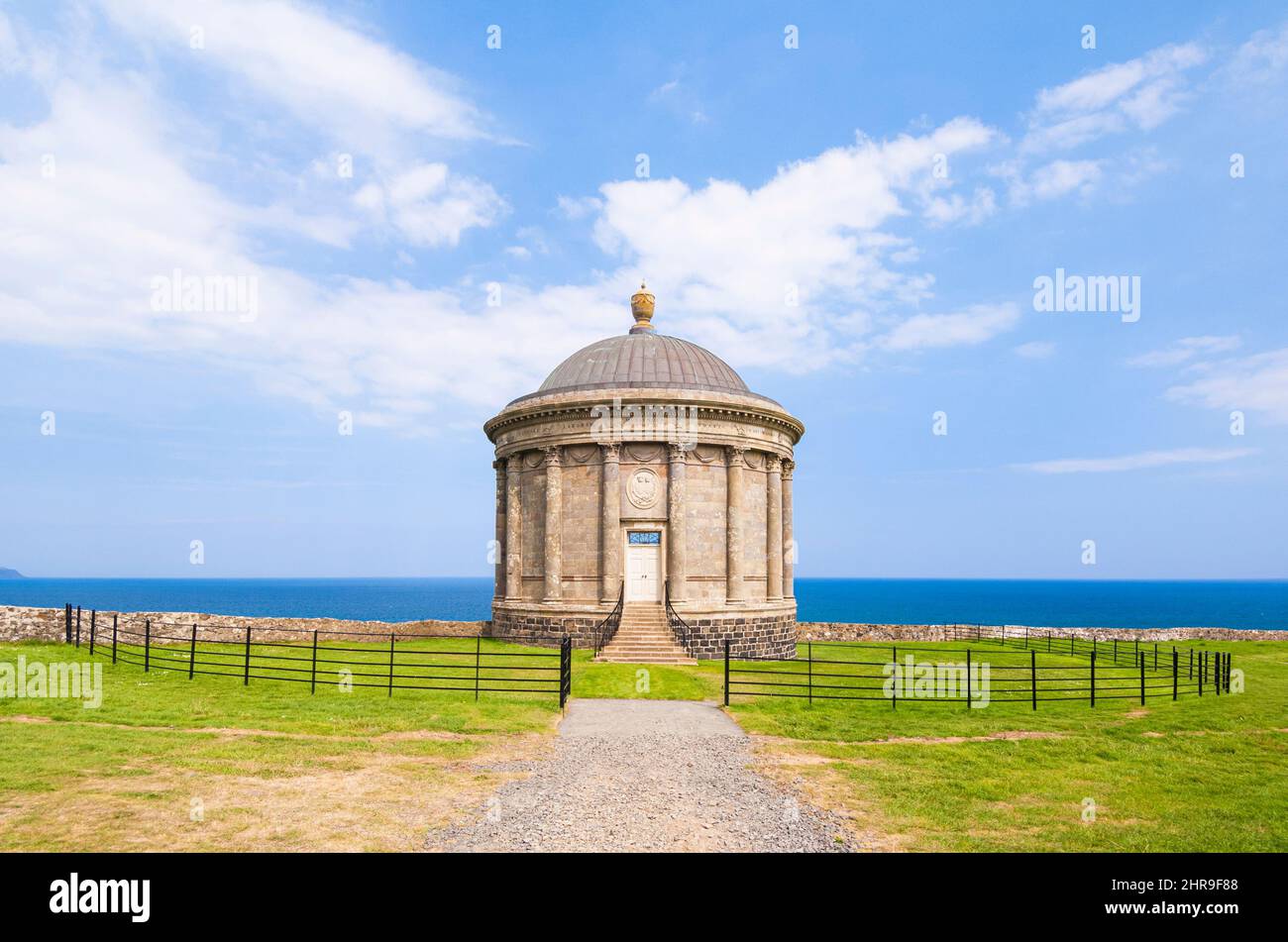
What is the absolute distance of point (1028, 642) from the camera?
3384 cm

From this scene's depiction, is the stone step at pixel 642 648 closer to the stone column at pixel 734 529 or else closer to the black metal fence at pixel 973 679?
the black metal fence at pixel 973 679

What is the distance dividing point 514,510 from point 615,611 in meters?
6.32

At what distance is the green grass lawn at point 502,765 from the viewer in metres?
8.28

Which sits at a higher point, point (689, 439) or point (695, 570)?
point (689, 439)

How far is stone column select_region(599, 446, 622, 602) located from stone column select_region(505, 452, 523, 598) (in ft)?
12.8

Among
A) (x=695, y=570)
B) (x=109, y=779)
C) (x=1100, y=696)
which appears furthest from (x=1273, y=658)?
(x=109, y=779)

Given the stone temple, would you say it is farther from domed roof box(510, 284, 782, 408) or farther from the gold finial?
the gold finial

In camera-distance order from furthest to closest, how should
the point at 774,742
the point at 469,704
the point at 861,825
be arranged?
Answer: the point at 469,704, the point at 774,742, the point at 861,825

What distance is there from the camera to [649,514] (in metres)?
27.4

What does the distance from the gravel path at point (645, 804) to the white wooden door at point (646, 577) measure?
13.2 meters

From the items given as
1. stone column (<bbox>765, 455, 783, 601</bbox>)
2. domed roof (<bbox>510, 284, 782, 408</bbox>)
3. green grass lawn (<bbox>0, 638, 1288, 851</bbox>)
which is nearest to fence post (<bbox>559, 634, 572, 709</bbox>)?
green grass lawn (<bbox>0, 638, 1288, 851</bbox>)

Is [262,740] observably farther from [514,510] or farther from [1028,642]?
[1028,642]

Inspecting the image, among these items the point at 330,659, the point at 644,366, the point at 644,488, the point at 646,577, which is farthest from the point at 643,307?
the point at 330,659
